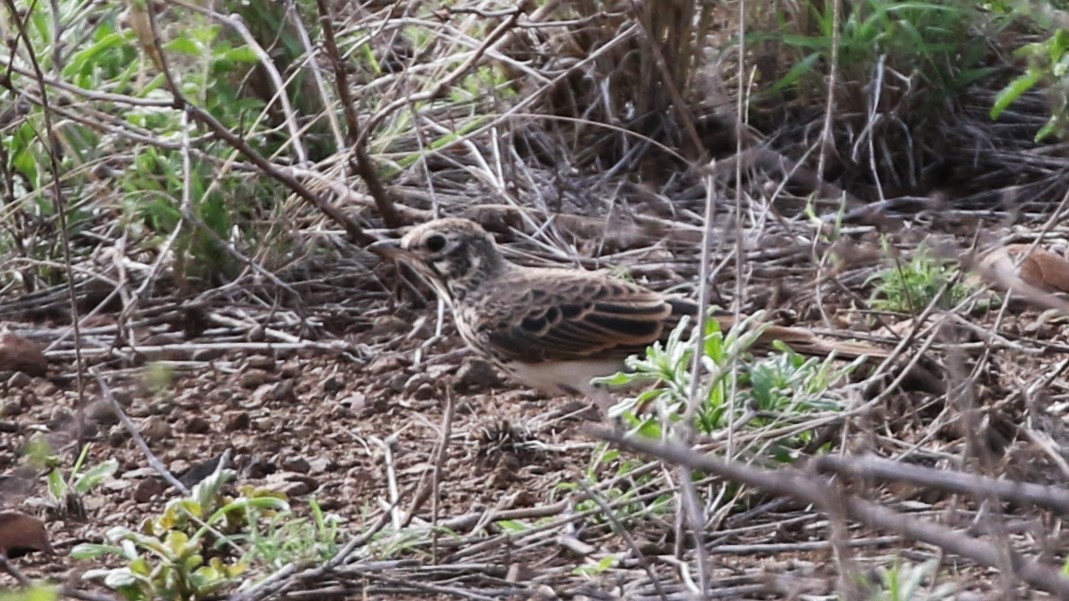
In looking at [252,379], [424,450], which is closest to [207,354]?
[252,379]

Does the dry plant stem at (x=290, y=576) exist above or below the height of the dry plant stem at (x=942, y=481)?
below

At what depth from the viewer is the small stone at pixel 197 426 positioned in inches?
218

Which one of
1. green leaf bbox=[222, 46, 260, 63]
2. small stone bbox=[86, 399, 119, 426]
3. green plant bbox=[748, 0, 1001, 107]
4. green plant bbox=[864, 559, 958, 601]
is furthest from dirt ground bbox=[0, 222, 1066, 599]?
green plant bbox=[748, 0, 1001, 107]

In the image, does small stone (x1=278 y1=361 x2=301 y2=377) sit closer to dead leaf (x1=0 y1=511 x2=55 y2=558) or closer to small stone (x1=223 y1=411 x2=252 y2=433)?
small stone (x1=223 y1=411 x2=252 y2=433)

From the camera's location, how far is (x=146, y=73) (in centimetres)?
701

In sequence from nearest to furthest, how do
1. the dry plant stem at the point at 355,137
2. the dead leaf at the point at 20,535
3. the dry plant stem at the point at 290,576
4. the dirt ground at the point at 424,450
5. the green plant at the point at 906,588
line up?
1. the green plant at the point at 906,588
2. the dry plant stem at the point at 290,576
3. the dirt ground at the point at 424,450
4. the dead leaf at the point at 20,535
5. the dry plant stem at the point at 355,137

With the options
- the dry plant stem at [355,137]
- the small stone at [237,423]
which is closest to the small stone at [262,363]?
the small stone at [237,423]

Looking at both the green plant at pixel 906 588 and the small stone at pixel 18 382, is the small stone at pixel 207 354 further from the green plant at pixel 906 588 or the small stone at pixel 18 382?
the green plant at pixel 906 588

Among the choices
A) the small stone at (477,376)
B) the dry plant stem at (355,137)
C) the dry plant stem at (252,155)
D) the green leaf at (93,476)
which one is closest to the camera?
the green leaf at (93,476)

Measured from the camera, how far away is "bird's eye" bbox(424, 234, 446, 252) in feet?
19.6

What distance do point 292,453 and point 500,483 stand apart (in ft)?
2.48

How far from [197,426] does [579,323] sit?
4.38ft

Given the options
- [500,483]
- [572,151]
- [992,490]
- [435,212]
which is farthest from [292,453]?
[992,490]

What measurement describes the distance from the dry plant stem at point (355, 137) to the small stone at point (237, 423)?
115 cm
